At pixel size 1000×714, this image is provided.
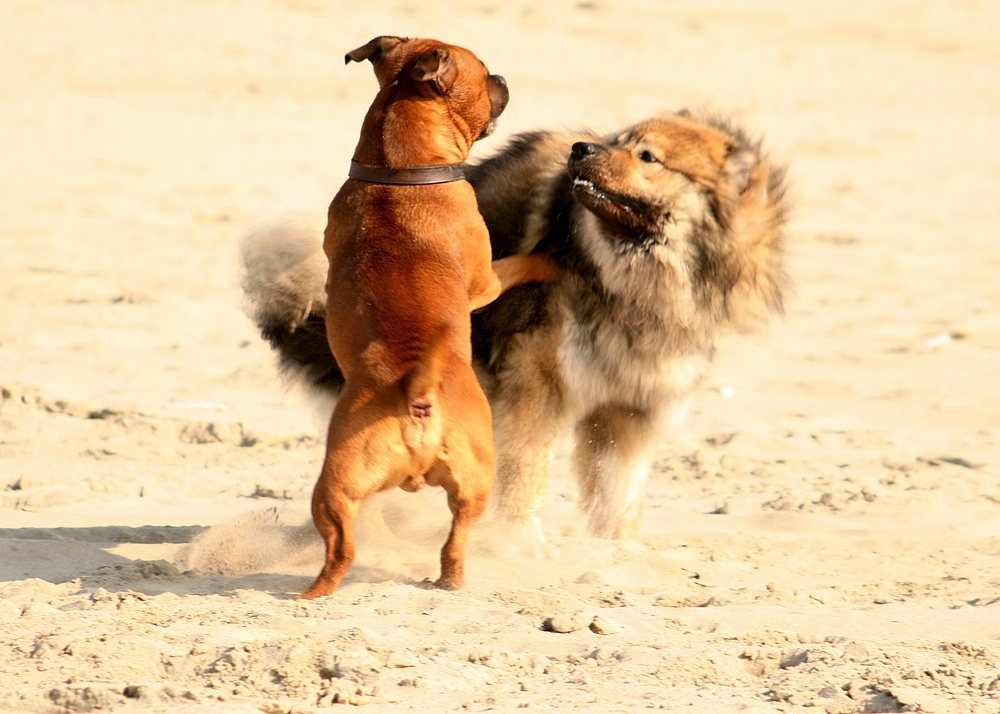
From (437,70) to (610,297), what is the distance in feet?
4.55

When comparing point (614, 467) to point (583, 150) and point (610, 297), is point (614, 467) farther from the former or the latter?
point (583, 150)

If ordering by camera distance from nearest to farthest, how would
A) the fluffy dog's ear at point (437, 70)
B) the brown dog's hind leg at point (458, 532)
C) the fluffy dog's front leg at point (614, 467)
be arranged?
1. the brown dog's hind leg at point (458, 532)
2. the fluffy dog's ear at point (437, 70)
3. the fluffy dog's front leg at point (614, 467)

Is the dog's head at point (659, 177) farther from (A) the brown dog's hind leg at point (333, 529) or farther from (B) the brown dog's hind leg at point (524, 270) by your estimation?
(A) the brown dog's hind leg at point (333, 529)

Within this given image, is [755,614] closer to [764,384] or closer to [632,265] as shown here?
[632,265]

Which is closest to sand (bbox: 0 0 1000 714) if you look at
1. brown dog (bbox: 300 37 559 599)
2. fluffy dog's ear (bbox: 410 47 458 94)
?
brown dog (bbox: 300 37 559 599)

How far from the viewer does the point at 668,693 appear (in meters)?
3.20

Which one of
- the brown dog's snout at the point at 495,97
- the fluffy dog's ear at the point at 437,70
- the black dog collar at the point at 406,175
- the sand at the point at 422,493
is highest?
the fluffy dog's ear at the point at 437,70

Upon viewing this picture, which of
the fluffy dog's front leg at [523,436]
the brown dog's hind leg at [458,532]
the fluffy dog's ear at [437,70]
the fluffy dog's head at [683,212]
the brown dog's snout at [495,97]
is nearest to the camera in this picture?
the brown dog's hind leg at [458,532]

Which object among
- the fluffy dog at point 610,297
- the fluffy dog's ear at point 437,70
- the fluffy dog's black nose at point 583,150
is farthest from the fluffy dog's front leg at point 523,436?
the fluffy dog's ear at point 437,70

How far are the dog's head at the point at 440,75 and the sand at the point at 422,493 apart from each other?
3.57ft

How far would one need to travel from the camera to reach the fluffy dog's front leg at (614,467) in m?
5.17

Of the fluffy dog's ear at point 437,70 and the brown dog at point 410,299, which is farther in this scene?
the fluffy dog's ear at point 437,70

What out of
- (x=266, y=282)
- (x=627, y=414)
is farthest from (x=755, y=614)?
(x=266, y=282)

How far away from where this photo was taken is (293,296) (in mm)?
4852
